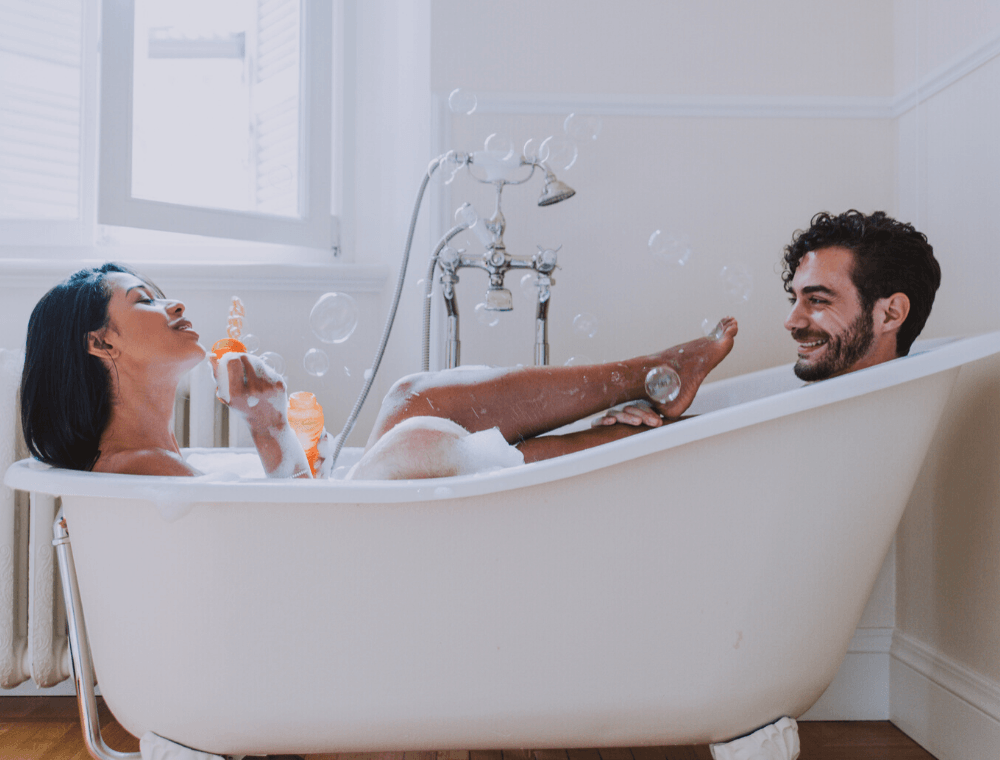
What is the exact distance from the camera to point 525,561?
905 mm

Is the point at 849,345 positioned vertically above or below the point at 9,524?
above

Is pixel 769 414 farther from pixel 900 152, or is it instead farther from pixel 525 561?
pixel 900 152

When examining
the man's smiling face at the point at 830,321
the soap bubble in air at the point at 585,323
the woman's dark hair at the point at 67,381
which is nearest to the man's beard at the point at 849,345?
the man's smiling face at the point at 830,321

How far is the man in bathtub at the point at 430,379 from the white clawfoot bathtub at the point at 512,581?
12 cm

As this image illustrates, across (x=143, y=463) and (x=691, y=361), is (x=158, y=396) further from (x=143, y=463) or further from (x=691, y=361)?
(x=691, y=361)

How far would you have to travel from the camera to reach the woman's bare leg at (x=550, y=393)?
116 centimetres

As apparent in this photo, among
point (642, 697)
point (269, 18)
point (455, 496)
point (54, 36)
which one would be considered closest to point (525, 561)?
point (455, 496)

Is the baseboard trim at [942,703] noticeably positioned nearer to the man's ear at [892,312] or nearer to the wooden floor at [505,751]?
the wooden floor at [505,751]

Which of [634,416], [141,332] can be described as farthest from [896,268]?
[141,332]

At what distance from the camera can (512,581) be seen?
910 mm

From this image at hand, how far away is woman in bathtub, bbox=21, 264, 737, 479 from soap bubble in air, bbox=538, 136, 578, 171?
0.44 m

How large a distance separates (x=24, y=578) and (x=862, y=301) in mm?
1559

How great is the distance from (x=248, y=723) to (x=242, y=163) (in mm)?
1375

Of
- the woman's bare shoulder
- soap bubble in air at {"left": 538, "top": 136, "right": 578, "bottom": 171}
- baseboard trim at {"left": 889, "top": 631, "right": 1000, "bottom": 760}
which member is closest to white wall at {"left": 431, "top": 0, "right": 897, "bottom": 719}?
soap bubble in air at {"left": 538, "top": 136, "right": 578, "bottom": 171}
